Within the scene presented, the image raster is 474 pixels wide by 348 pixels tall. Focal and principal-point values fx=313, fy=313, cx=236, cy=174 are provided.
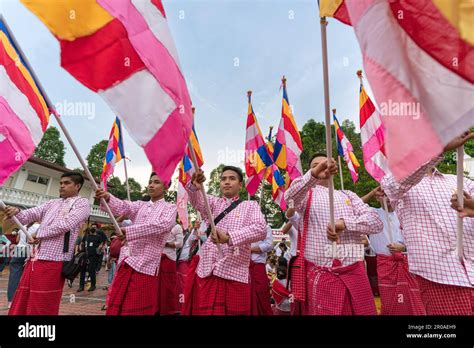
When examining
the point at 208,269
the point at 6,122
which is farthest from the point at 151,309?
the point at 6,122

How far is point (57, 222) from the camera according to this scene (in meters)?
3.64

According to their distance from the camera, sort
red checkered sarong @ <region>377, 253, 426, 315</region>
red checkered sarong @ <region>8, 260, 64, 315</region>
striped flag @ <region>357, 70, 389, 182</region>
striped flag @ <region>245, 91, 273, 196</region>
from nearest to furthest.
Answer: red checkered sarong @ <region>8, 260, 64, 315</region>
striped flag @ <region>357, 70, 389, 182</region>
red checkered sarong @ <region>377, 253, 426, 315</region>
striped flag @ <region>245, 91, 273, 196</region>

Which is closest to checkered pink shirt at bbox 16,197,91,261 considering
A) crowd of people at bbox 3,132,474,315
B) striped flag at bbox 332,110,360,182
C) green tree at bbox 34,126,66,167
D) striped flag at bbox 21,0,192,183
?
crowd of people at bbox 3,132,474,315

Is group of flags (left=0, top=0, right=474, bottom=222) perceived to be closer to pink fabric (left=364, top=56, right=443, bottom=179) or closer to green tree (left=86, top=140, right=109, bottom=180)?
pink fabric (left=364, top=56, right=443, bottom=179)

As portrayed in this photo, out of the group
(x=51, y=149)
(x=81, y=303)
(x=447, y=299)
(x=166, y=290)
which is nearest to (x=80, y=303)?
(x=81, y=303)

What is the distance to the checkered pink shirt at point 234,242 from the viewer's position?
3012 millimetres

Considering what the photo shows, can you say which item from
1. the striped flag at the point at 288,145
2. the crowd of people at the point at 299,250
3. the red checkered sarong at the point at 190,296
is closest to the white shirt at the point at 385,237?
the crowd of people at the point at 299,250

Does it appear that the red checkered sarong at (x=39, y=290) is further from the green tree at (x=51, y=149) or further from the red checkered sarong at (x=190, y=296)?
the green tree at (x=51, y=149)

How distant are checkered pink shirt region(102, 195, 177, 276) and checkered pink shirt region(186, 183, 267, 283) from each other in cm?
57

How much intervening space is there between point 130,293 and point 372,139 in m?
3.52

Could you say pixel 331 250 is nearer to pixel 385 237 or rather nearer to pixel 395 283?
pixel 395 283

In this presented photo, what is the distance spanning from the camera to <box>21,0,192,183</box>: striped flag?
6.21 feet
